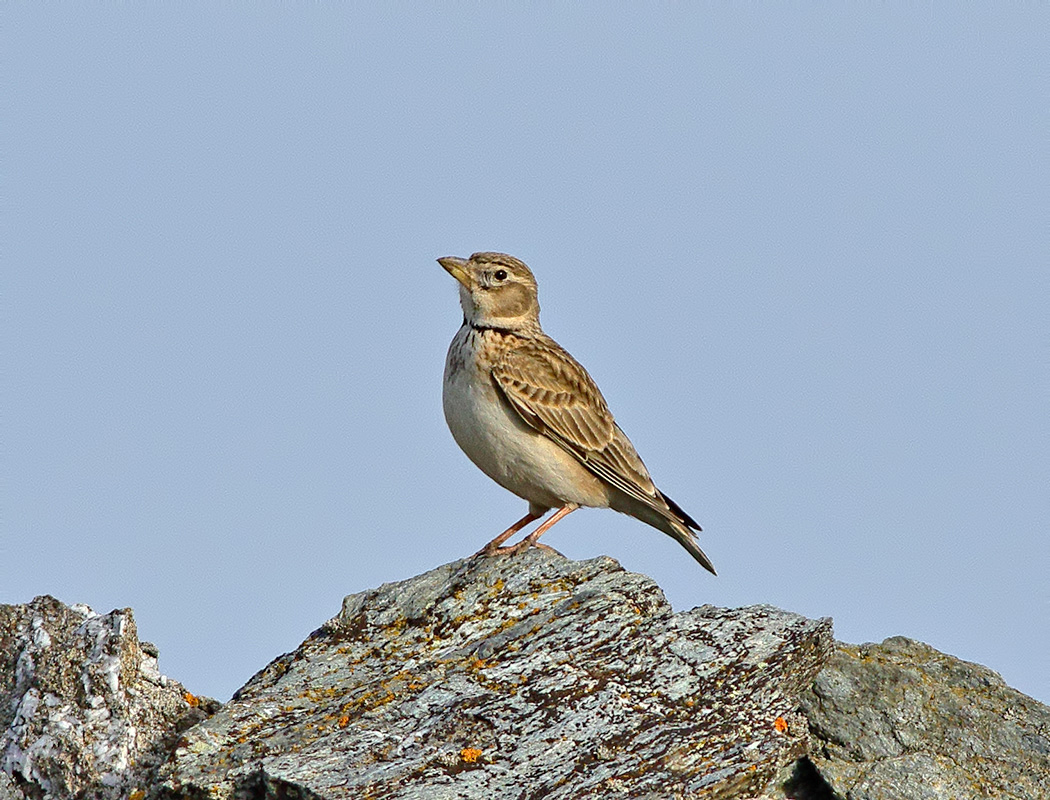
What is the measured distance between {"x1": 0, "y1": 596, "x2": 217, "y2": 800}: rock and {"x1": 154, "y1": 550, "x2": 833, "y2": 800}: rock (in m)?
0.35

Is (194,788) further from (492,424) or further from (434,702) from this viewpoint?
(492,424)

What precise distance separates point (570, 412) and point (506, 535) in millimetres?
1473

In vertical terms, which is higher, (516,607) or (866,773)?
(516,607)

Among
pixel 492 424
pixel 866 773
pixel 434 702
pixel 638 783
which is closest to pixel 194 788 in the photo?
pixel 434 702

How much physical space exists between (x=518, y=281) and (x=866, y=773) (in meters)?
5.88

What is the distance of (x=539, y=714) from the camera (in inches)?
285

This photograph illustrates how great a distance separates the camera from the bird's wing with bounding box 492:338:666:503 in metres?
11.0

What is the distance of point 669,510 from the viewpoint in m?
11.6

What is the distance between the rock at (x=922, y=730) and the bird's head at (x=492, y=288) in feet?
15.0

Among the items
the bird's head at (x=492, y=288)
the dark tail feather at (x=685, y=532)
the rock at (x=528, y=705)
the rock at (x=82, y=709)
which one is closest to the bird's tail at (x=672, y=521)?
the dark tail feather at (x=685, y=532)

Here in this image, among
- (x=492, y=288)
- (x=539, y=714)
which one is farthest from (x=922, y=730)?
(x=492, y=288)

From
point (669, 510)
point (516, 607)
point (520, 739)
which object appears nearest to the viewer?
point (520, 739)

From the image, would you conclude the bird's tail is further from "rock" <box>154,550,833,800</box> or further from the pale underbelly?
"rock" <box>154,550,833,800</box>

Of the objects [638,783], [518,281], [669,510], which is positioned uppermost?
[518,281]
